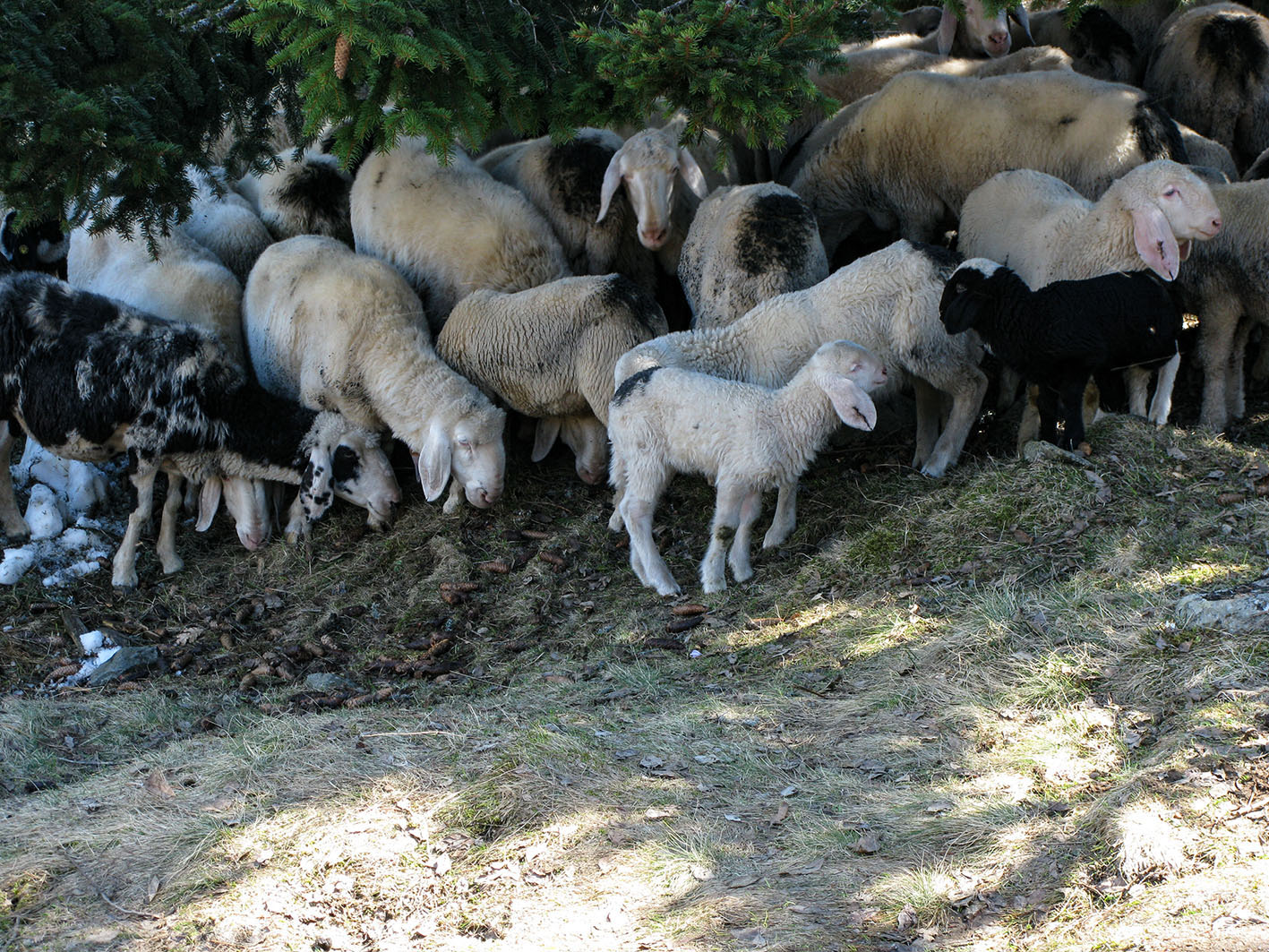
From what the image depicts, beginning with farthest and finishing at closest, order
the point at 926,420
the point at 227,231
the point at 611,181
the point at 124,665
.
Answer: the point at 227,231 < the point at 611,181 < the point at 926,420 < the point at 124,665

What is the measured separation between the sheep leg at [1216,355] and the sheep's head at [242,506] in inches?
223

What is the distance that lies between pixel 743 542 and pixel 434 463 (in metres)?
1.97

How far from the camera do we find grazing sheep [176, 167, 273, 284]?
877cm

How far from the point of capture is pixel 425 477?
7129mm

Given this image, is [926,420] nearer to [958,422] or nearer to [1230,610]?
[958,422]

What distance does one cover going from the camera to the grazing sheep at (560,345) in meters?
7.21

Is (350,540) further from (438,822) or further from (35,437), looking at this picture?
(438,822)

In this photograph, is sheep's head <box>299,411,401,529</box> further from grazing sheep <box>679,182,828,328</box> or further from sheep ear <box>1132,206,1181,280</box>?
sheep ear <box>1132,206,1181,280</box>

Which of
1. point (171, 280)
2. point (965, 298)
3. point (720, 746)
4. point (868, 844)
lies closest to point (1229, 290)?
point (965, 298)

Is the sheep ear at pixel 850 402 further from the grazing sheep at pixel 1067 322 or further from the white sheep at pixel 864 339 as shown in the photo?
the grazing sheep at pixel 1067 322

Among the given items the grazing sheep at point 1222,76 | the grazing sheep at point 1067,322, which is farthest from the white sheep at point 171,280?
the grazing sheep at point 1222,76

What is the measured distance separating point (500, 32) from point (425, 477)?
2.46 m

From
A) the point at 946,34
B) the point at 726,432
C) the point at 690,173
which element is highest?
the point at 946,34

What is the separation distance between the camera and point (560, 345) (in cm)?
729
